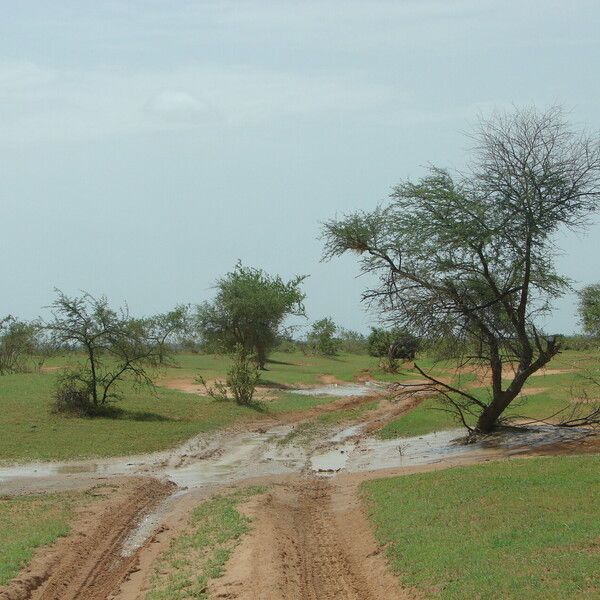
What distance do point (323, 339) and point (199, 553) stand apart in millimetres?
76813

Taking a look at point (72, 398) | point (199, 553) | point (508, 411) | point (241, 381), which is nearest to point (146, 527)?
point (199, 553)

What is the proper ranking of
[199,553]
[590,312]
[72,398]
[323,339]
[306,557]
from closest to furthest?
1. [306,557]
2. [199,553]
3. [72,398]
4. [590,312]
5. [323,339]

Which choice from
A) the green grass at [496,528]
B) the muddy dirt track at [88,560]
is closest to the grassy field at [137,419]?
the muddy dirt track at [88,560]

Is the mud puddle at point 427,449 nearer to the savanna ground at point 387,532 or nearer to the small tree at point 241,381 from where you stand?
the savanna ground at point 387,532

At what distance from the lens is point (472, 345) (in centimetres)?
2641

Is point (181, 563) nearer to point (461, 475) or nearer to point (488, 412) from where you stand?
point (461, 475)

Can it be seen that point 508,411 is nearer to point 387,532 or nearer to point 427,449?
point 427,449

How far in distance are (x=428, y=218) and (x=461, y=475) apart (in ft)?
27.3

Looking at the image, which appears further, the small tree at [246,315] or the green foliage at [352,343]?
the green foliage at [352,343]

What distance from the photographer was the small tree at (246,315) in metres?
61.2

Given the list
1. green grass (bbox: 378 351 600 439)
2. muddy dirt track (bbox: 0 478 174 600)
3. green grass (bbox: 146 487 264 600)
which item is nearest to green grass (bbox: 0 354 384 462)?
green grass (bbox: 378 351 600 439)

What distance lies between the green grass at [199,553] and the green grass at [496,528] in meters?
2.43

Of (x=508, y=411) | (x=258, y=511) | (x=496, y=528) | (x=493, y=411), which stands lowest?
(x=258, y=511)

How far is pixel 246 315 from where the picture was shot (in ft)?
202
